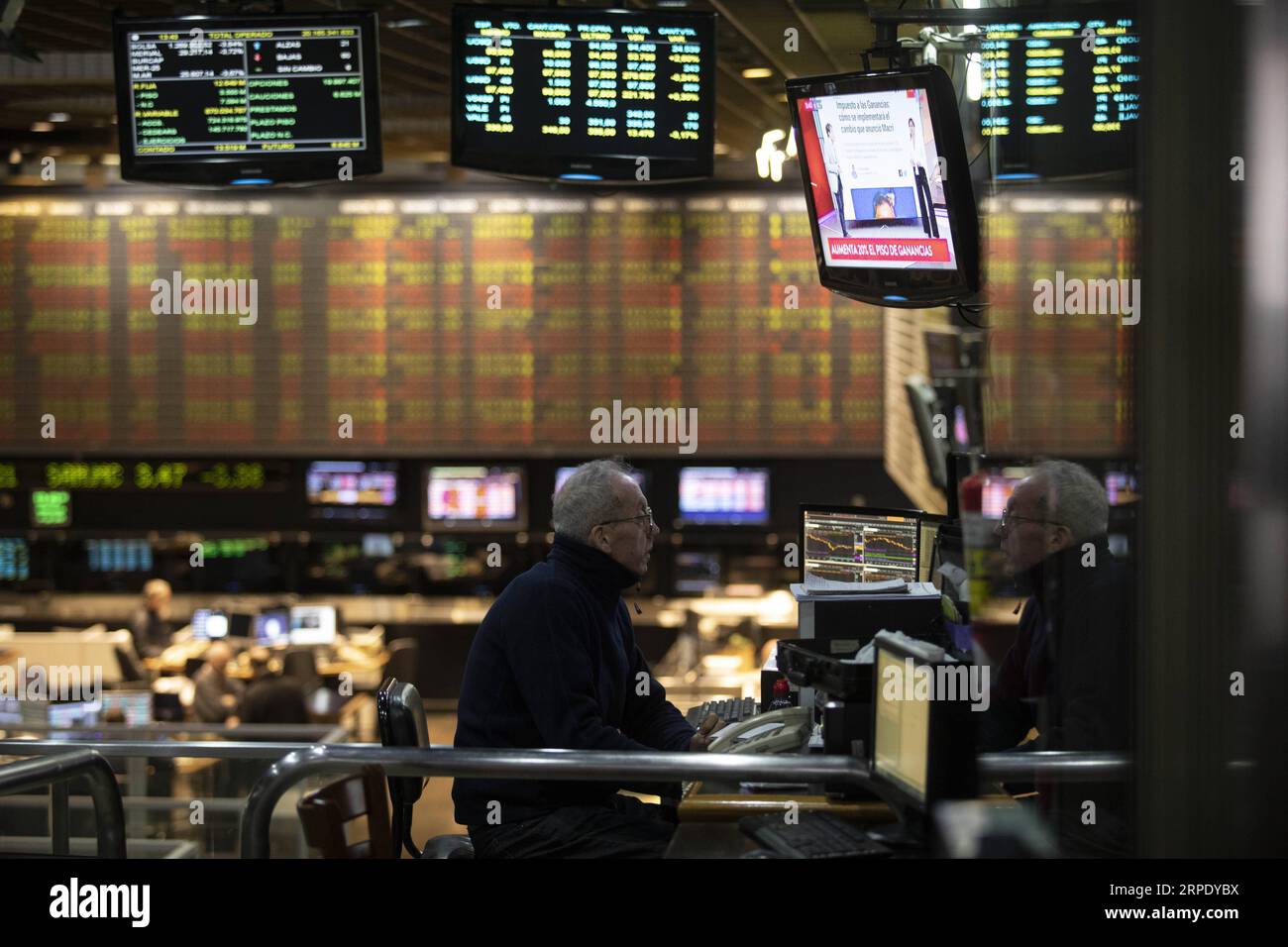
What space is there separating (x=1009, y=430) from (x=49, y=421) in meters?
7.29

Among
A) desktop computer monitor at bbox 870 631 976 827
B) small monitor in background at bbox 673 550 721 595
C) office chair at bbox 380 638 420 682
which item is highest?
desktop computer monitor at bbox 870 631 976 827

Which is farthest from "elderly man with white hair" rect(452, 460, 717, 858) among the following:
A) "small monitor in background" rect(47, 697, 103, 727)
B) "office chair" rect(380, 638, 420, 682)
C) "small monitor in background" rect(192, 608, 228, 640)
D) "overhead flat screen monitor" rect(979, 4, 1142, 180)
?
"small monitor in background" rect(192, 608, 228, 640)

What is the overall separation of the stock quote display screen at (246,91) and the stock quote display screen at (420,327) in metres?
4.17

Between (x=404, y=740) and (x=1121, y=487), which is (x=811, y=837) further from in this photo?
(x=404, y=740)

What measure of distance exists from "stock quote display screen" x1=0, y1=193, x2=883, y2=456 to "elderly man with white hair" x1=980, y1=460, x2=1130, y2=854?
5.16 metres

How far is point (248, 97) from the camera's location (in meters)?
4.13

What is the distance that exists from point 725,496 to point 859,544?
453 cm

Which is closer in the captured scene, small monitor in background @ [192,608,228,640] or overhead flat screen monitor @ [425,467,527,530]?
small monitor in background @ [192,608,228,640]

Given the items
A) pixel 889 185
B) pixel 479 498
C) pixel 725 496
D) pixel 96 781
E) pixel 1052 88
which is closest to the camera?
pixel 96 781

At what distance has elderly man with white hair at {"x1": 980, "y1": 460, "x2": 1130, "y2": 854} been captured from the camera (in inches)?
77.6

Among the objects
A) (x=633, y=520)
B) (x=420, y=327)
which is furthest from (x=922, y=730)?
(x=420, y=327)

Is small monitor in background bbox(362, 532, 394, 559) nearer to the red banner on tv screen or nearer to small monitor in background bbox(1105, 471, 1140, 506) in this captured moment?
the red banner on tv screen

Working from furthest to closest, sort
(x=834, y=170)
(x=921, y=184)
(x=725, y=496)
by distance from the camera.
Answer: (x=725, y=496), (x=834, y=170), (x=921, y=184)

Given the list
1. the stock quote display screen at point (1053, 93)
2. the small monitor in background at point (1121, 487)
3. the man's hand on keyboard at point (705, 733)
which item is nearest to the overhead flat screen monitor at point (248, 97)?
the stock quote display screen at point (1053, 93)
